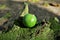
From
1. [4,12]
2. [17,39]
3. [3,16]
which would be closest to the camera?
[17,39]

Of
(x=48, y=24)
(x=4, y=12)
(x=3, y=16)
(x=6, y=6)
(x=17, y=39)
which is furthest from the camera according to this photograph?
(x=6, y=6)

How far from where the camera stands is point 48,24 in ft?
8.00

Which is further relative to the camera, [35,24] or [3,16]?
[3,16]

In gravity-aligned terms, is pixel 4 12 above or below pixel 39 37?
below

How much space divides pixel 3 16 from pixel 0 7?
1.81ft

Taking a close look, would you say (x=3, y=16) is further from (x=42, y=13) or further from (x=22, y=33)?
(x=22, y=33)

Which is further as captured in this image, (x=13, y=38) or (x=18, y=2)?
(x=18, y=2)

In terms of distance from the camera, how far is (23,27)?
248 centimetres

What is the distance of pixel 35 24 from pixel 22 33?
1.02 ft

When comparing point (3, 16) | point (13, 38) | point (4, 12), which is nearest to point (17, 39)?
point (13, 38)

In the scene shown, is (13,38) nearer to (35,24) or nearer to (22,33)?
(22,33)

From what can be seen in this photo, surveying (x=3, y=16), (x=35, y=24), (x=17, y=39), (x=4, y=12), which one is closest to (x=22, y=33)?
(x=17, y=39)

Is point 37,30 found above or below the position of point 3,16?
above

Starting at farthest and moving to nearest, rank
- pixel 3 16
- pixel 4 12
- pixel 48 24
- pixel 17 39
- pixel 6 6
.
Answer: pixel 6 6 → pixel 4 12 → pixel 3 16 → pixel 48 24 → pixel 17 39
